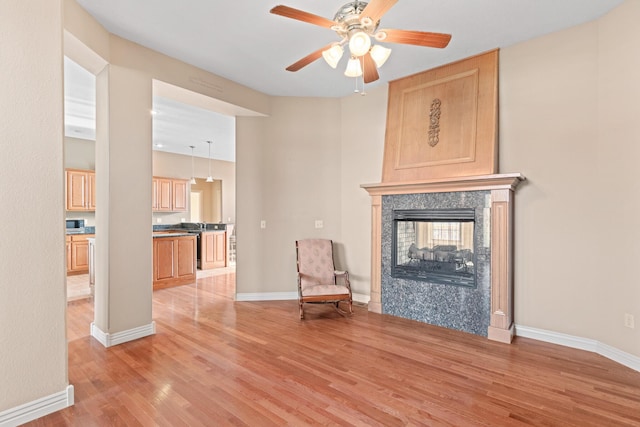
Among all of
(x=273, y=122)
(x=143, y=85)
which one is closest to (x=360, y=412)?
(x=143, y=85)

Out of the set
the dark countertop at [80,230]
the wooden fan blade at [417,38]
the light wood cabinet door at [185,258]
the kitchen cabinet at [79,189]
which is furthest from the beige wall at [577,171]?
the dark countertop at [80,230]

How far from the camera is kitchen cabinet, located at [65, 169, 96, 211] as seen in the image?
6.52 m

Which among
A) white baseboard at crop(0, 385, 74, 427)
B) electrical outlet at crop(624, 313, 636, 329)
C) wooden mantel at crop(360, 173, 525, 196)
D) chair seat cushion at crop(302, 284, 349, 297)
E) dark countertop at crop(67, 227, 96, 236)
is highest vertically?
wooden mantel at crop(360, 173, 525, 196)

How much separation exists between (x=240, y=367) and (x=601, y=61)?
14.5ft

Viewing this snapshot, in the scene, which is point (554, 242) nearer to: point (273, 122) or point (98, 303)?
point (273, 122)

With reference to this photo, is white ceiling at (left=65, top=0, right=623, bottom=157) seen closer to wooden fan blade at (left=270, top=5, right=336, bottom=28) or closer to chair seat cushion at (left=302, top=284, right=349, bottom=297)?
wooden fan blade at (left=270, top=5, right=336, bottom=28)

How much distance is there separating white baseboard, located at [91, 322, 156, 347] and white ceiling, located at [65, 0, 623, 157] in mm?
3080

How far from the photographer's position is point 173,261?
18.7ft

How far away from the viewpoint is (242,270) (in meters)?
4.80

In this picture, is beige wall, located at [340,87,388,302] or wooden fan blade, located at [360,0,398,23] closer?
wooden fan blade, located at [360,0,398,23]

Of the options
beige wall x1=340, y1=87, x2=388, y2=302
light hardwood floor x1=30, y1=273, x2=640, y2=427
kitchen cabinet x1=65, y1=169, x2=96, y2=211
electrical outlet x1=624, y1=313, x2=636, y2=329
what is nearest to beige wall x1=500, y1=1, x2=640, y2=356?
electrical outlet x1=624, y1=313, x2=636, y2=329

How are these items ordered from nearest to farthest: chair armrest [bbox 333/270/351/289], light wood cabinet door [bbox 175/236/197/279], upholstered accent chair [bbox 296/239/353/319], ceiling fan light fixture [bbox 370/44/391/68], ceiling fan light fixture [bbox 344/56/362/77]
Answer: ceiling fan light fixture [bbox 370/44/391/68] → ceiling fan light fixture [bbox 344/56/362/77] → chair armrest [bbox 333/270/351/289] → upholstered accent chair [bbox 296/239/353/319] → light wood cabinet door [bbox 175/236/197/279]

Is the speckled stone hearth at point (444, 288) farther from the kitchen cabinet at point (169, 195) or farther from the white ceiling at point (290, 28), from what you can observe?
the kitchen cabinet at point (169, 195)

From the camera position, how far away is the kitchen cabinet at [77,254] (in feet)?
21.8
